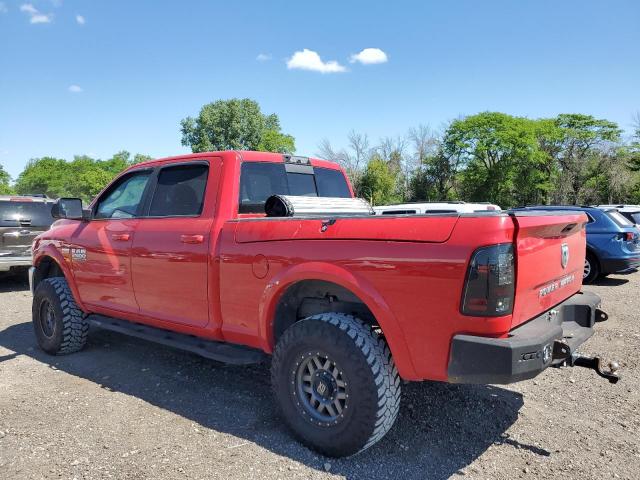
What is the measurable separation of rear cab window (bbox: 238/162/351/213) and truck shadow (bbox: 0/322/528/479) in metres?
1.58

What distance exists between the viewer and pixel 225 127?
1789 inches

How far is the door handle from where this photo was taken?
11.9 feet

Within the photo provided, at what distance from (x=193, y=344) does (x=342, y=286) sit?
4.98 feet

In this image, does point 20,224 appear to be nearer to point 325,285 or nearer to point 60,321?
point 60,321

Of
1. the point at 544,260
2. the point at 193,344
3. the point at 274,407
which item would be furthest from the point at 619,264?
the point at 193,344

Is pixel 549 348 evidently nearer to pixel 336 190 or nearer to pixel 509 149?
pixel 336 190

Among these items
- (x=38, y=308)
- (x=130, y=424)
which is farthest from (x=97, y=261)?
(x=130, y=424)

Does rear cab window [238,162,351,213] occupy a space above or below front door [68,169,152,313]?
above

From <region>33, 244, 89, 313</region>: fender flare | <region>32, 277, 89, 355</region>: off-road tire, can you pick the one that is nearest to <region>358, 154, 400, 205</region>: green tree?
<region>33, 244, 89, 313</region>: fender flare

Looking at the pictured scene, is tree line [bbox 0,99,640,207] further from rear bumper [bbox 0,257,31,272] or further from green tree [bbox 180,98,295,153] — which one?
rear bumper [bbox 0,257,31,272]

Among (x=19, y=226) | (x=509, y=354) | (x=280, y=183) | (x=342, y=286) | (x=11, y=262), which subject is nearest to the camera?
(x=509, y=354)

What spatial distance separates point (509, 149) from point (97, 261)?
45706mm

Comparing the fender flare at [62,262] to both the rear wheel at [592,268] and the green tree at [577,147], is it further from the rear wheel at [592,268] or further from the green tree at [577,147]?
the green tree at [577,147]

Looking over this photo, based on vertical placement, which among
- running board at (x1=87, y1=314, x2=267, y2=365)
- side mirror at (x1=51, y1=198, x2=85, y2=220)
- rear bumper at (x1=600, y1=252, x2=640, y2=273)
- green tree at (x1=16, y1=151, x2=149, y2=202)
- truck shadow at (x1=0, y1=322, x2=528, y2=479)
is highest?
green tree at (x1=16, y1=151, x2=149, y2=202)
